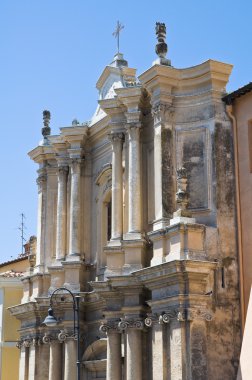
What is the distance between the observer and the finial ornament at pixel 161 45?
19203 mm

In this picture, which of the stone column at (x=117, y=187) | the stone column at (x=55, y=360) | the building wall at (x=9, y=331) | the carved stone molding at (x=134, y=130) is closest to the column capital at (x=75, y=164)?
the stone column at (x=117, y=187)

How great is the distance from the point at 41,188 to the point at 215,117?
8317 millimetres

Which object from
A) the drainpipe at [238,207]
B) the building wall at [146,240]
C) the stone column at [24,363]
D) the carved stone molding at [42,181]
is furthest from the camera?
the carved stone molding at [42,181]

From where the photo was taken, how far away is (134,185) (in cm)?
1959

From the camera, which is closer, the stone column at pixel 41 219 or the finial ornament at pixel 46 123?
the stone column at pixel 41 219

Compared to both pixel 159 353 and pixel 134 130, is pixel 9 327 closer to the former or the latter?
pixel 134 130

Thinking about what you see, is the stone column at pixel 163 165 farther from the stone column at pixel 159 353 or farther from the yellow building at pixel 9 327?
the yellow building at pixel 9 327

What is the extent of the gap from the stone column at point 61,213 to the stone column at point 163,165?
5.26 meters

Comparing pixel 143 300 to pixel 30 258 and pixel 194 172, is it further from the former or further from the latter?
pixel 30 258

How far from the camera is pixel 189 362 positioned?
53.8ft

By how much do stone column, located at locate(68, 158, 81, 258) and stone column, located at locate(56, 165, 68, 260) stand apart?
0.73 meters

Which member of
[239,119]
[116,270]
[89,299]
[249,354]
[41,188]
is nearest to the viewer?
[249,354]

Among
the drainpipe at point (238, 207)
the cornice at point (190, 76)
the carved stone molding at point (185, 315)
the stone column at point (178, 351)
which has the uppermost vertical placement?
the cornice at point (190, 76)

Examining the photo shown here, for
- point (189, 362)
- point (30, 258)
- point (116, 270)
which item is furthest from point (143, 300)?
point (30, 258)
